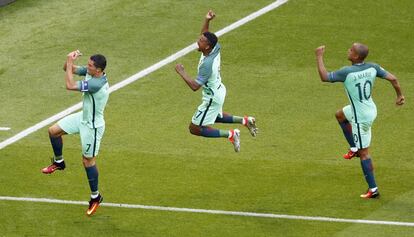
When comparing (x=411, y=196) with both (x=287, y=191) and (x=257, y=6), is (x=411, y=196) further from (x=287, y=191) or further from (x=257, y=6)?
(x=257, y=6)

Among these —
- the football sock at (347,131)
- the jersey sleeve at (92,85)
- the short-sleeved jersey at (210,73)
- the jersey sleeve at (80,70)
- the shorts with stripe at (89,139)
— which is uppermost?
the jersey sleeve at (80,70)

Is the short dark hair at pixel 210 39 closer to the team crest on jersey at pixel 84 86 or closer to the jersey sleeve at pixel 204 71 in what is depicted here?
the jersey sleeve at pixel 204 71

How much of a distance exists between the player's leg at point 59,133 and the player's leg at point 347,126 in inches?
187

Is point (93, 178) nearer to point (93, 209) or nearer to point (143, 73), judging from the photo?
point (93, 209)

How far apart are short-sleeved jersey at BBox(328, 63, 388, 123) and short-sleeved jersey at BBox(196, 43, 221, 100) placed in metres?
2.31

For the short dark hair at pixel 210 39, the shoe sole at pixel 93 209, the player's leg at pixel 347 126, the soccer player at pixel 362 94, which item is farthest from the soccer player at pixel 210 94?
the shoe sole at pixel 93 209

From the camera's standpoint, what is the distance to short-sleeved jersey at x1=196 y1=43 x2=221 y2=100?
2297cm


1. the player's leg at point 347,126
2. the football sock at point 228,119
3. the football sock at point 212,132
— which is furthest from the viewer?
the football sock at point 228,119

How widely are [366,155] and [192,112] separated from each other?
232 inches

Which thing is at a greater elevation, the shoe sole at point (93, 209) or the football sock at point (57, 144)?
the football sock at point (57, 144)


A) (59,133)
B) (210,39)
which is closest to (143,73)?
(210,39)

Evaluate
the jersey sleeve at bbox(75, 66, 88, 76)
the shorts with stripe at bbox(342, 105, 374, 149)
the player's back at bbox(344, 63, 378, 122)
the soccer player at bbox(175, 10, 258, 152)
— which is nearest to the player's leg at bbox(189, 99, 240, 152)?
the soccer player at bbox(175, 10, 258, 152)

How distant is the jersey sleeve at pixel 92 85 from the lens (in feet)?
68.7

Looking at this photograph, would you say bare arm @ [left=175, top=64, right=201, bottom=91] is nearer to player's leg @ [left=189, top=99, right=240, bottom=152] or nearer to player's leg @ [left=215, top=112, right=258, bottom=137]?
player's leg @ [left=189, top=99, right=240, bottom=152]
